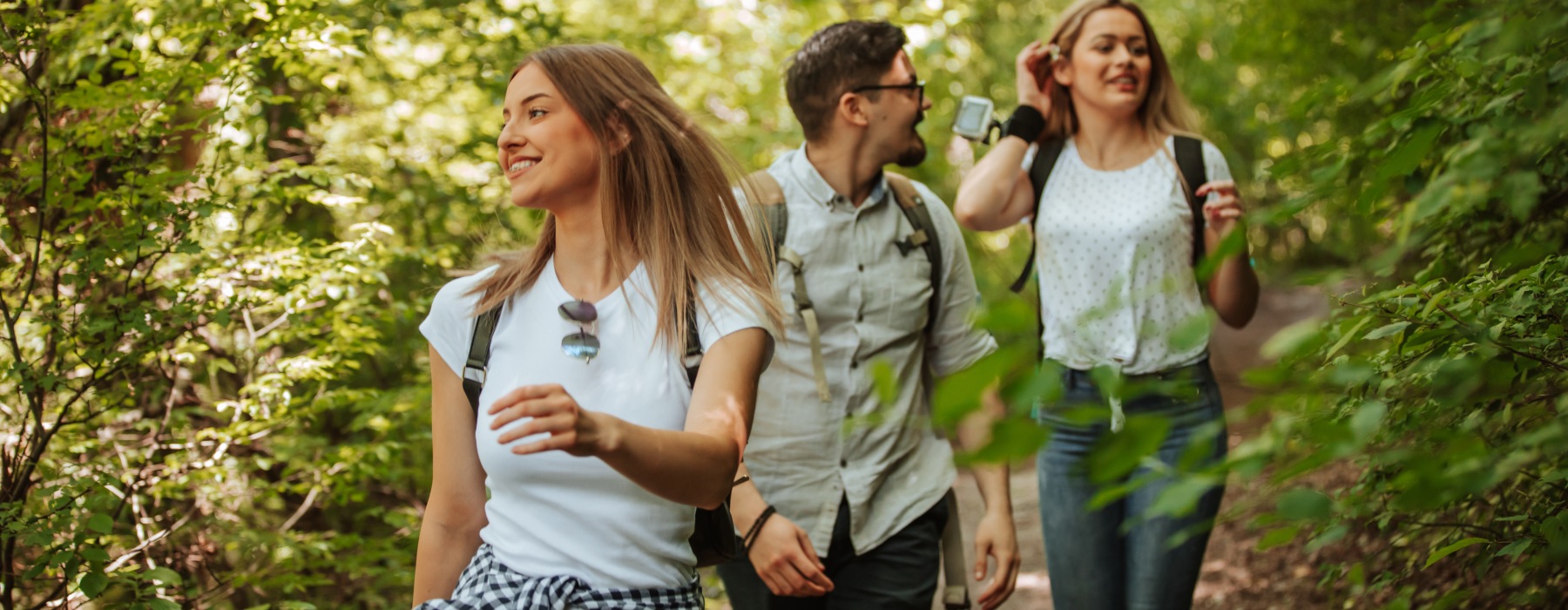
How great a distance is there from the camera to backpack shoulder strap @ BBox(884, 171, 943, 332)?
10.6ft

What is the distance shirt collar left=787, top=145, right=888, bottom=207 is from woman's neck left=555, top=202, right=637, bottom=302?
94cm

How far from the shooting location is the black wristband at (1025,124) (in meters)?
3.46

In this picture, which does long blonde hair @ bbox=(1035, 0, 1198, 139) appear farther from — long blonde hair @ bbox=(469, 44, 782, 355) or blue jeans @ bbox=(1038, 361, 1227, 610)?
long blonde hair @ bbox=(469, 44, 782, 355)

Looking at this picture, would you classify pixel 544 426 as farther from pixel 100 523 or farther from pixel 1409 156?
pixel 100 523

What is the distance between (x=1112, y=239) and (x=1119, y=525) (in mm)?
774

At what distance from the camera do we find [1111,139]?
3.49 m

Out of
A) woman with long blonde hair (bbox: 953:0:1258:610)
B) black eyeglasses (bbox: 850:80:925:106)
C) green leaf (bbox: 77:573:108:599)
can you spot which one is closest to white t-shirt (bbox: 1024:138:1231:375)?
woman with long blonde hair (bbox: 953:0:1258:610)

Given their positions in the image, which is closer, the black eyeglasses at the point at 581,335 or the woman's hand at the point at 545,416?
the woman's hand at the point at 545,416

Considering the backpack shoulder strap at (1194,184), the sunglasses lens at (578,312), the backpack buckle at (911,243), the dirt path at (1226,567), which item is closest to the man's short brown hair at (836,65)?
the backpack buckle at (911,243)

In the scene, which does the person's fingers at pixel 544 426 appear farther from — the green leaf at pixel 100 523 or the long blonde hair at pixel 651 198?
the green leaf at pixel 100 523

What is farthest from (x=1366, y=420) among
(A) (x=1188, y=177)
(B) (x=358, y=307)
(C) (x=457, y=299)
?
(B) (x=358, y=307)

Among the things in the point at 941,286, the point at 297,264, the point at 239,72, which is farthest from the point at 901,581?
the point at 239,72

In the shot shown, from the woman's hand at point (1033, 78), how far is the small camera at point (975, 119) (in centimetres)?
12

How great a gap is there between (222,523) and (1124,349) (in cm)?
278
